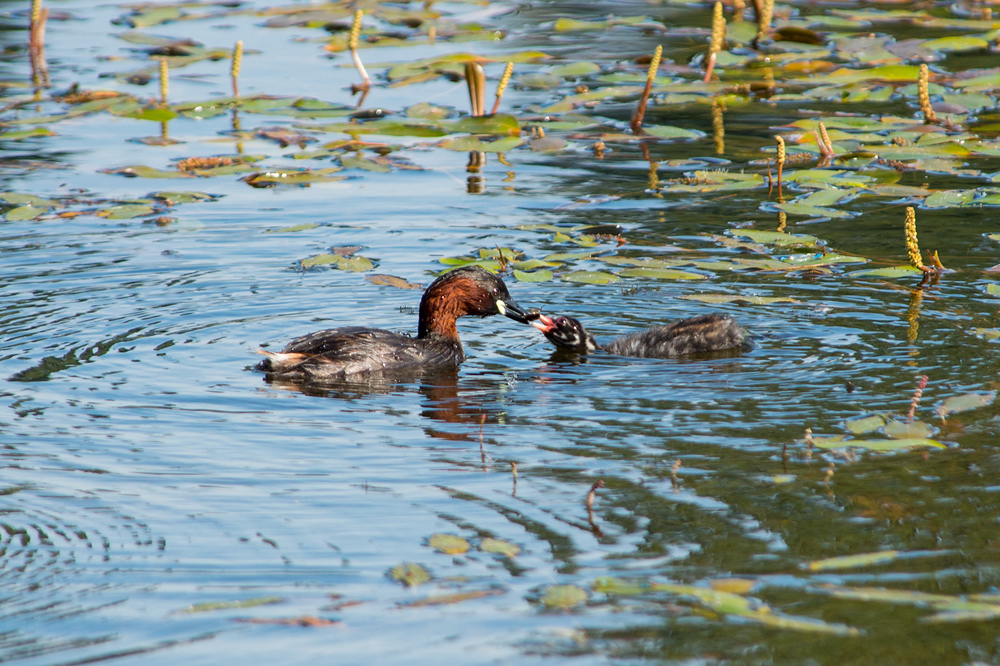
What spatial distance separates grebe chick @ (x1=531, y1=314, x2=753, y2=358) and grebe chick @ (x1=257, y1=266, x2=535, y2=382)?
287 mm

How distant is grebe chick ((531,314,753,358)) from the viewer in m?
6.79

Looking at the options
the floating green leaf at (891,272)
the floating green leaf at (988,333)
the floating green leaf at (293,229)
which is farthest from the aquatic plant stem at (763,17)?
the floating green leaf at (988,333)

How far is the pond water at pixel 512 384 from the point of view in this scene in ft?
12.7

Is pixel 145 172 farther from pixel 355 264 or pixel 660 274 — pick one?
pixel 660 274

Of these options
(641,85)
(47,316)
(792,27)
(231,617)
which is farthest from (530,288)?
(792,27)

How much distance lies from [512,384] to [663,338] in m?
0.98

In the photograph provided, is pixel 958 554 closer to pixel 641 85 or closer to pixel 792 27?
pixel 641 85

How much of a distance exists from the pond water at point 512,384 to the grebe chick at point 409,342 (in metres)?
0.19

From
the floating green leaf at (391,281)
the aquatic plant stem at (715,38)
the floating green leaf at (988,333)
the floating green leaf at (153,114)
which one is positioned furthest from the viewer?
the floating green leaf at (153,114)

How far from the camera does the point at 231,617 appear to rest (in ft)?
12.6

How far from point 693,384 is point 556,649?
109 inches

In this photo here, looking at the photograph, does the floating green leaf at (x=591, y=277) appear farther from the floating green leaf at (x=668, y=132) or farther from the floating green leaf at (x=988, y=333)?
the floating green leaf at (x=668, y=132)

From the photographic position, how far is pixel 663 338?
22.6ft

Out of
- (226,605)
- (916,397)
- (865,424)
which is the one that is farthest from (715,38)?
(226,605)
